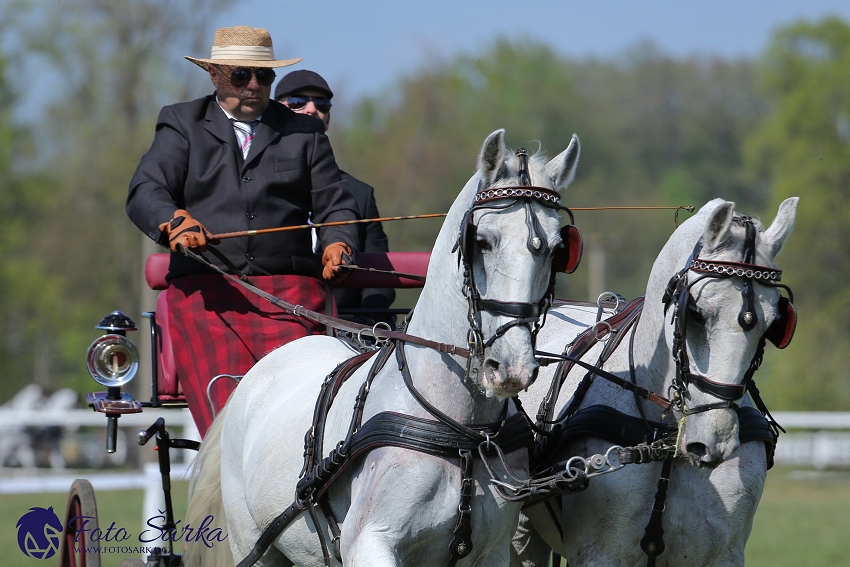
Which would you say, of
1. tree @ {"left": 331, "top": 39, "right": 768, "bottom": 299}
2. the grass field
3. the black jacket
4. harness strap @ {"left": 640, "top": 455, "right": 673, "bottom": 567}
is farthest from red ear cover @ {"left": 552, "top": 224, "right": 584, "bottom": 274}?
tree @ {"left": 331, "top": 39, "right": 768, "bottom": 299}

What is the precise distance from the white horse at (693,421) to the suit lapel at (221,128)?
2.07 meters

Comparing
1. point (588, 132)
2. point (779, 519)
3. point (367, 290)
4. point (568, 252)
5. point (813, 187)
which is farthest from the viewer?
point (588, 132)

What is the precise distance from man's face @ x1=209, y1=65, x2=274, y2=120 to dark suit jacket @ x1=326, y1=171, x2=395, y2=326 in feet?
3.14

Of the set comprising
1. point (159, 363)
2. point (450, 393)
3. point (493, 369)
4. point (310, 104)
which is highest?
point (310, 104)

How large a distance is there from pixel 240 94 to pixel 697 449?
2.78 metres

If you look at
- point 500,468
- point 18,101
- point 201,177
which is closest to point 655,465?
point 500,468

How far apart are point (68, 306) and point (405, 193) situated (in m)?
11.3

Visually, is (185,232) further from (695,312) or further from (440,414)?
(695,312)

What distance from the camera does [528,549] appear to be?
459cm

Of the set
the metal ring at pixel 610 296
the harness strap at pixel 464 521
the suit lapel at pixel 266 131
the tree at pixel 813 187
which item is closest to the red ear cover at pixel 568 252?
the harness strap at pixel 464 521

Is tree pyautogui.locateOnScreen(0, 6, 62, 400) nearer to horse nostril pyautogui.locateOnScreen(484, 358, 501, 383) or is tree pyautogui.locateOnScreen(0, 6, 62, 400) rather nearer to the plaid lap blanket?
the plaid lap blanket

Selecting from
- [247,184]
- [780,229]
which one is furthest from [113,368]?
[780,229]

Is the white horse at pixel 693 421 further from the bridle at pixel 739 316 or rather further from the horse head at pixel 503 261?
the horse head at pixel 503 261

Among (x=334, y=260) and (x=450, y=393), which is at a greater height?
(x=334, y=260)
